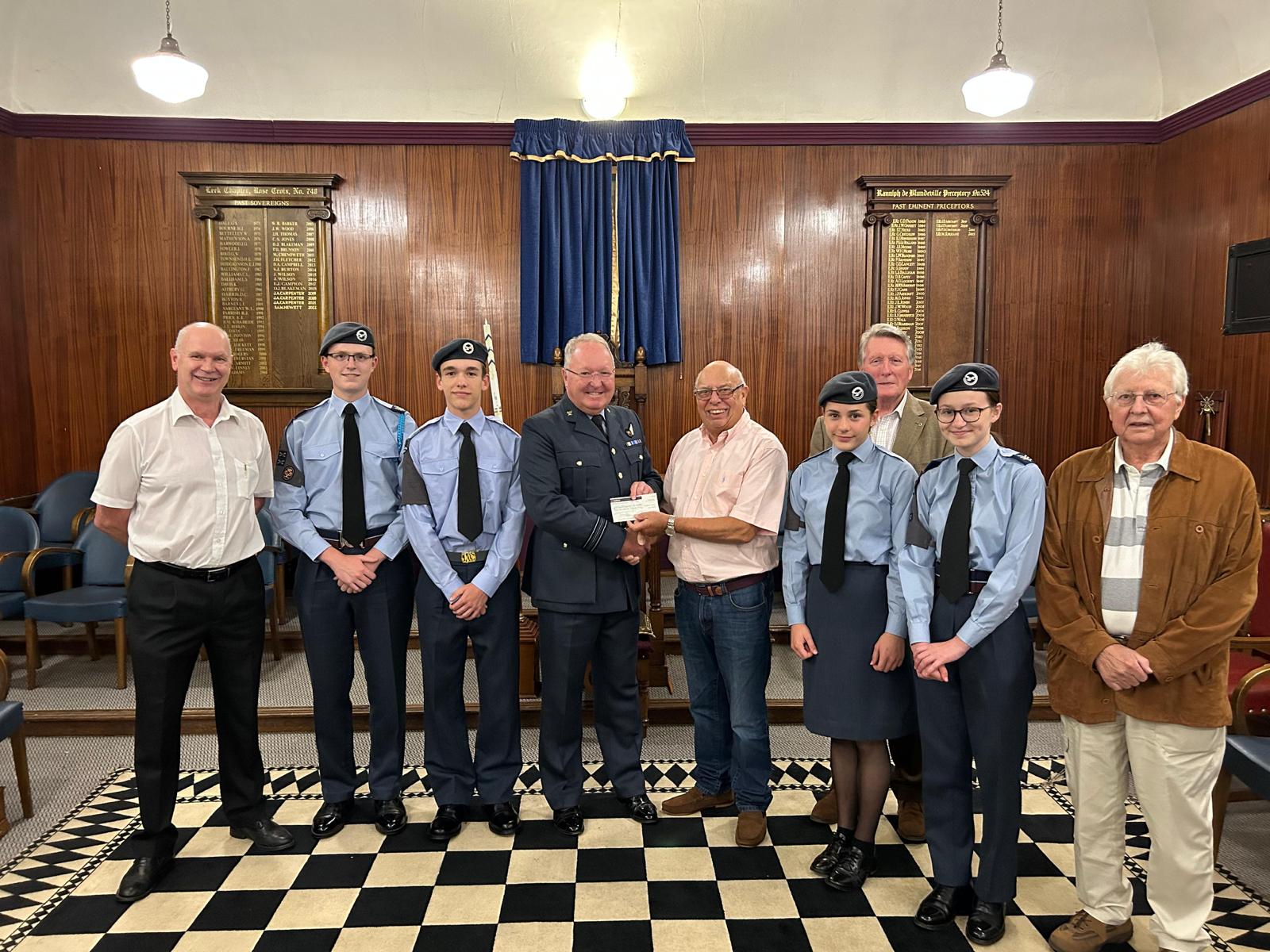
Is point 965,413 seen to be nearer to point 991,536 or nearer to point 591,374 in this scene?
point 991,536

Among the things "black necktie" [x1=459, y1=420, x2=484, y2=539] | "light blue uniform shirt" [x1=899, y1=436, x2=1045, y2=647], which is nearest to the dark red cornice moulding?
"black necktie" [x1=459, y1=420, x2=484, y2=539]

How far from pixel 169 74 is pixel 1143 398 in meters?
5.44

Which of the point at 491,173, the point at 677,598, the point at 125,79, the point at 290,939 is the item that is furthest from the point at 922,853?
the point at 125,79

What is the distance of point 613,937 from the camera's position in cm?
237

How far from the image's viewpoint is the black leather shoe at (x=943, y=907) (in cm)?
239

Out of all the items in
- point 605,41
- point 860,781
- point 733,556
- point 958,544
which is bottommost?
point 860,781

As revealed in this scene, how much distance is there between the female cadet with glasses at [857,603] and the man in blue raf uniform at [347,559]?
149 centimetres

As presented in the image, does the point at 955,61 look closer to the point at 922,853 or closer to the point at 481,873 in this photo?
the point at 922,853

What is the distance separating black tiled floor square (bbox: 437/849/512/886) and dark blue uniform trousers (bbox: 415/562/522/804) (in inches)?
7.8

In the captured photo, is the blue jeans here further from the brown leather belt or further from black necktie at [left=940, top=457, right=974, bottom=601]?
black necktie at [left=940, top=457, right=974, bottom=601]

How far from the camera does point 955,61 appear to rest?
5977mm

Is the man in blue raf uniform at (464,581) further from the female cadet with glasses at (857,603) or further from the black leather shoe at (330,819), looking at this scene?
the female cadet with glasses at (857,603)

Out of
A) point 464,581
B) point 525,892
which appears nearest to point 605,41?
point 464,581

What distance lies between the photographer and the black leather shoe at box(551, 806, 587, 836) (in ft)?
9.64
